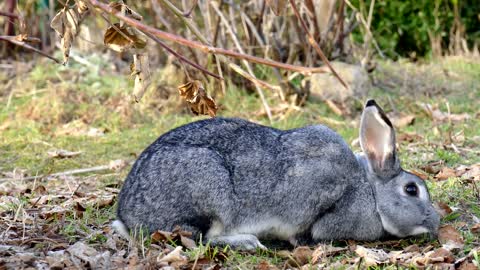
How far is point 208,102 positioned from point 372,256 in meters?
1.28

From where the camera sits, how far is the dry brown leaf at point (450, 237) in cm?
448

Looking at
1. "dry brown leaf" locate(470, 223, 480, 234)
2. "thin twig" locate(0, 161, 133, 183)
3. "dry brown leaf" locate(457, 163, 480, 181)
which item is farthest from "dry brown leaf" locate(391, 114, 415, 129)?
"dry brown leaf" locate(470, 223, 480, 234)

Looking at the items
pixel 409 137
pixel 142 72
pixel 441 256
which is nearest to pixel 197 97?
pixel 142 72

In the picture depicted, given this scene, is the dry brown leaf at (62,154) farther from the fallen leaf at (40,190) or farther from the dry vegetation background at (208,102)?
the fallen leaf at (40,190)

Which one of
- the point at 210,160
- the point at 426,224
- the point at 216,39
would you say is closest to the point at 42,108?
the point at 216,39

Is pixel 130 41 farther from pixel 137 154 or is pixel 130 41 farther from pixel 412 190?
pixel 137 154

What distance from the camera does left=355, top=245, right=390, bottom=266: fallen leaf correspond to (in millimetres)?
4078

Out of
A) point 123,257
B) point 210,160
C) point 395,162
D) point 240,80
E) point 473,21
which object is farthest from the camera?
point 473,21

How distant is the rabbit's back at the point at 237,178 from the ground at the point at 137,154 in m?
0.19

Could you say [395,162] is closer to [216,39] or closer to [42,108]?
[216,39]

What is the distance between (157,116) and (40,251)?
15.0 feet

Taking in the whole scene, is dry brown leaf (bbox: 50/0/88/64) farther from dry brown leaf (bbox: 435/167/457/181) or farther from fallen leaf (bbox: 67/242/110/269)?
dry brown leaf (bbox: 435/167/457/181)

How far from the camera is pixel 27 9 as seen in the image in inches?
467

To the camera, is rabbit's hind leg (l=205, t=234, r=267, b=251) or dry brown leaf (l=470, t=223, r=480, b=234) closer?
rabbit's hind leg (l=205, t=234, r=267, b=251)
